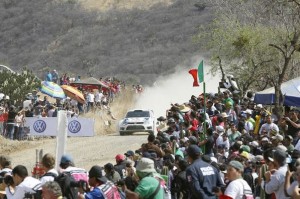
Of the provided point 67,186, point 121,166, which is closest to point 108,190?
point 67,186

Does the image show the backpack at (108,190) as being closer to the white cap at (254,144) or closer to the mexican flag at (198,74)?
the white cap at (254,144)

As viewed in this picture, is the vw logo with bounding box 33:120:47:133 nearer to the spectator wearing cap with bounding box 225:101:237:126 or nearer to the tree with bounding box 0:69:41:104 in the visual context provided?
the spectator wearing cap with bounding box 225:101:237:126

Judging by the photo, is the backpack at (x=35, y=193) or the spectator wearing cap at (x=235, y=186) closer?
the spectator wearing cap at (x=235, y=186)

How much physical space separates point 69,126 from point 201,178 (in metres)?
12.5

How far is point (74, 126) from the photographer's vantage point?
76.6ft

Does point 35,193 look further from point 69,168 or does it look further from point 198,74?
point 198,74

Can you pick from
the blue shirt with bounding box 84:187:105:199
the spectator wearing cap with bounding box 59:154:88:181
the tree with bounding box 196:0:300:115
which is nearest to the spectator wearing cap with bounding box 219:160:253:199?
the blue shirt with bounding box 84:187:105:199

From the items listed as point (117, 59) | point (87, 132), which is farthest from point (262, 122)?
point (117, 59)

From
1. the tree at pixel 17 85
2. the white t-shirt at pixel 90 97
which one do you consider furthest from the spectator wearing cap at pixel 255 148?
the white t-shirt at pixel 90 97

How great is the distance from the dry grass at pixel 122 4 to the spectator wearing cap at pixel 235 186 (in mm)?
78710

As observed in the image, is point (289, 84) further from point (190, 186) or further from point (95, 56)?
point (95, 56)

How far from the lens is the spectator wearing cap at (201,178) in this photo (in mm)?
11266

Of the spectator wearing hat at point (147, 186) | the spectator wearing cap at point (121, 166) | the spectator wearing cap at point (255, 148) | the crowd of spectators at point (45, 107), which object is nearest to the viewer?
the spectator wearing hat at point (147, 186)

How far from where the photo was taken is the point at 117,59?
261ft
